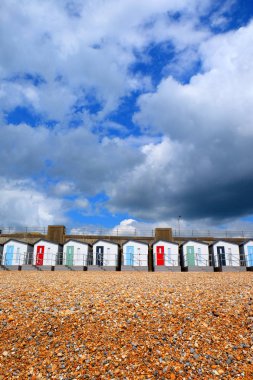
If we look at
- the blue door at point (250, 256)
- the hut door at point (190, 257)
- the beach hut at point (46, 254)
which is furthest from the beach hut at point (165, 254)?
the beach hut at point (46, 254)

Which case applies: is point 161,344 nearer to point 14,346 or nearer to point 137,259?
point 14,346

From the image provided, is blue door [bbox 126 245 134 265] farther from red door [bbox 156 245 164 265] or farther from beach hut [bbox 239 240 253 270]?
beach hut [bbox 239 240 253 270]

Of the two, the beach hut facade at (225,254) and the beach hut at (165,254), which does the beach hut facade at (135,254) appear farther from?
the beach hut facade at (225,254)

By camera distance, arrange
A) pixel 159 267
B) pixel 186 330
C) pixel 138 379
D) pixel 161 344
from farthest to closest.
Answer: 1. pixel 159 267
2. pixel 186 330
3. pixel 161 344
4. pixel 138 379

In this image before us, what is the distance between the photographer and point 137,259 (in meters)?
34.6

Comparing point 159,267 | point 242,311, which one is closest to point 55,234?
point 159,267

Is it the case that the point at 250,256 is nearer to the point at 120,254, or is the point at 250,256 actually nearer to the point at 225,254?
the point at 225,254

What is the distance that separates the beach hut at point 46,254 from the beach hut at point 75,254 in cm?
81

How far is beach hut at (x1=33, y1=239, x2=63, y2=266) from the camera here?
1362 inches

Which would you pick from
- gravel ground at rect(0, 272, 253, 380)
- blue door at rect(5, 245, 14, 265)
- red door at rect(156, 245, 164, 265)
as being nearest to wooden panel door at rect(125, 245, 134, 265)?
red door at rect(156, 245, 164, 265)

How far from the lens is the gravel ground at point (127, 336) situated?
7.03 m

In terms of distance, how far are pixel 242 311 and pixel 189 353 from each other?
135 inches

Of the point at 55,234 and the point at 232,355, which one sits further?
the point at 55,234

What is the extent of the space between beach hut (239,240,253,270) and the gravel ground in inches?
981
